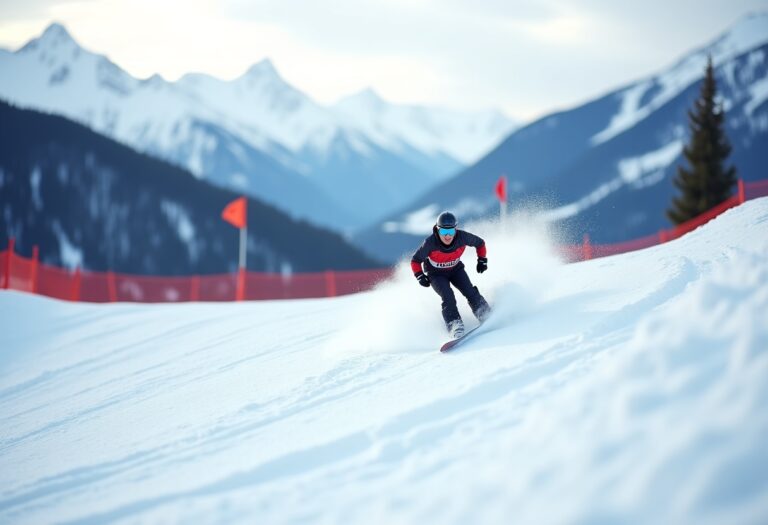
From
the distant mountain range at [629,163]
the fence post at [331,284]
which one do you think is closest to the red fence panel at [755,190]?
the fence post at [331,284]

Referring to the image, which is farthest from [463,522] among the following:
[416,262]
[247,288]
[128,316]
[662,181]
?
[662,181]

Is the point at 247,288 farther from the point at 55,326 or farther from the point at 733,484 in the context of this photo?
the point at 733,484

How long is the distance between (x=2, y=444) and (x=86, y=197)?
301 feet

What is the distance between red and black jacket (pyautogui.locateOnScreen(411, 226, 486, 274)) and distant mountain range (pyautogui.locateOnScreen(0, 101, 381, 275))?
7868cm

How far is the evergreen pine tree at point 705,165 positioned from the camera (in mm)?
30141

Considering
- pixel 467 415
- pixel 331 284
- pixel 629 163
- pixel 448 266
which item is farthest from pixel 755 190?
pixel 629 163

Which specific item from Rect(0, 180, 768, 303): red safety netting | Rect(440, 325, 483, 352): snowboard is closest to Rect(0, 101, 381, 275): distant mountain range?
Rect(0, 180, 768, 303): red safety netting

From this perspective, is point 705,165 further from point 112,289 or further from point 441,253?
point 441,253

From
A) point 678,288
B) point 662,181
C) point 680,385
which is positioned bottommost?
point 680,385

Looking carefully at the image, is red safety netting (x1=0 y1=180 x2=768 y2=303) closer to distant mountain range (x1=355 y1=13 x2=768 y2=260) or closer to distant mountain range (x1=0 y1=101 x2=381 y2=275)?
distant mountain range (x1=355 y1=13 x2=768 y2=260)

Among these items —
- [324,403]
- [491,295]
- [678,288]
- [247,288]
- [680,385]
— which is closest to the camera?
[680,385]

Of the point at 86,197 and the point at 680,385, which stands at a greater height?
the point at 86,197

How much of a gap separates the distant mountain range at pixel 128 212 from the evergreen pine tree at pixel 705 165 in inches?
2330

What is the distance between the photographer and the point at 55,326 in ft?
45.0
